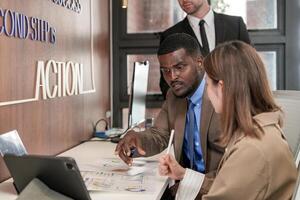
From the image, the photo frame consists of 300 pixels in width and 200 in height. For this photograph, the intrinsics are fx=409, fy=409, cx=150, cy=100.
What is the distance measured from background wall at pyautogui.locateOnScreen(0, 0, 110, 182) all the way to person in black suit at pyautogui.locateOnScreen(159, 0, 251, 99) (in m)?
0.61

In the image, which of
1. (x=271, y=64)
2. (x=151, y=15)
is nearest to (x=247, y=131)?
(x=271, y=64)

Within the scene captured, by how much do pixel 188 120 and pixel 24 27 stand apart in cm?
90

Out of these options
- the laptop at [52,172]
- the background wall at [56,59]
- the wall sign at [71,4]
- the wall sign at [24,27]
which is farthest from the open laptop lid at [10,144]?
the wall sign at [71,4]

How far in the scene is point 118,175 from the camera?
5.98 feet

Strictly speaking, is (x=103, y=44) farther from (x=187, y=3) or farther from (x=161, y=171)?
(x=161, y=171)

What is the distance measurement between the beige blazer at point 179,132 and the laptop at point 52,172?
591 mm

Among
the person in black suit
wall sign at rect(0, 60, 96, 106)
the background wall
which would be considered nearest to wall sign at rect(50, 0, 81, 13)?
the background wall

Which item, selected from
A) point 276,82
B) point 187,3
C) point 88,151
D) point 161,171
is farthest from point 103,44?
point 161,171

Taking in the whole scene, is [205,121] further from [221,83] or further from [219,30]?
[219,30]

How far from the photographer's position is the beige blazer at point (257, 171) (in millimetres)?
1127

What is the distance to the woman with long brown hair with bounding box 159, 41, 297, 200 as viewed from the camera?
1.13 m

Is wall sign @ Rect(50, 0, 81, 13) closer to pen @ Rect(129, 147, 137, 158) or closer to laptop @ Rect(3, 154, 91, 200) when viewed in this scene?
pen @ Rect(129, 147, 137, 158)

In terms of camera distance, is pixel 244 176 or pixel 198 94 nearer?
pixel 244 176

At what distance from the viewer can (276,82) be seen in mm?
3418
